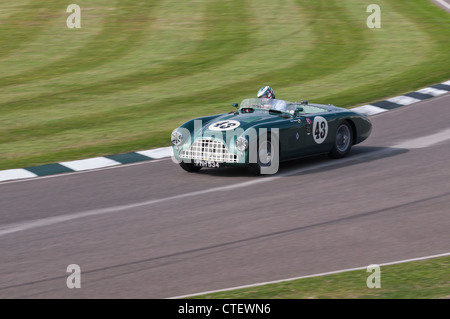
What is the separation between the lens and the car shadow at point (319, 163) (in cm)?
1179

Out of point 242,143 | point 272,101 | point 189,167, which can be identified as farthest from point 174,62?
point 242,143

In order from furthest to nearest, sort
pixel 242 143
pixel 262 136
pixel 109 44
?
pixel 109 44
pixel 262 136
pixel 242 143

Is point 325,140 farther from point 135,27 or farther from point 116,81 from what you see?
point 135,27

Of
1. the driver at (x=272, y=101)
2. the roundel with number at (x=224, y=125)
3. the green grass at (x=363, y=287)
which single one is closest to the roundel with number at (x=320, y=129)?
the driver at (x=272, y=101)

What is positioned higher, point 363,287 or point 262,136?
point 262,136

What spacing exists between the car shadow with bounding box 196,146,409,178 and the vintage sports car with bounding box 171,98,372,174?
0.57 ft

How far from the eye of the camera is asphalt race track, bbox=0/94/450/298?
7398 mm

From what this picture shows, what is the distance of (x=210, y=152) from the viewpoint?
11.4m

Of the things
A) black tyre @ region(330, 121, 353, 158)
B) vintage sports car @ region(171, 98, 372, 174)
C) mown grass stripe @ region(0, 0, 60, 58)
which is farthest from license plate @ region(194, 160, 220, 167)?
mown grass stripe @ region(0, 0, 60, 58)

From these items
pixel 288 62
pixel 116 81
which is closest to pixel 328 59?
pixel 288 62

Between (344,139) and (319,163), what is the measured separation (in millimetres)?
764

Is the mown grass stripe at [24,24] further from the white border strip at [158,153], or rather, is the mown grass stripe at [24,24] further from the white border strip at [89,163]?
the white border strip at [89,163]

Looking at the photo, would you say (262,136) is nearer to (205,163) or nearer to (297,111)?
→ (205,163)

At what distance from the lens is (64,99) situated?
17.9 metres
